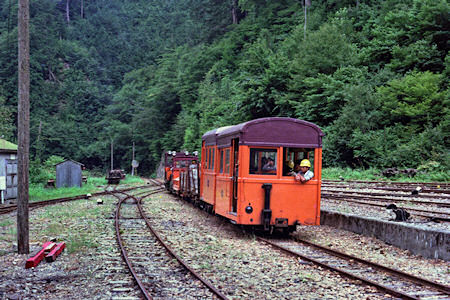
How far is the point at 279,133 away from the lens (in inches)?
A: 463

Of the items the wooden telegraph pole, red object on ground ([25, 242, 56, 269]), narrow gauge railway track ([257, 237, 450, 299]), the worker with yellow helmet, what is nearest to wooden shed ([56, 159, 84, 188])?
the wooden telegraph pole

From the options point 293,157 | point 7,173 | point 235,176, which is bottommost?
point 7,173

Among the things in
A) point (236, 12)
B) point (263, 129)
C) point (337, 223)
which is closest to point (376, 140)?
point (337, 223)

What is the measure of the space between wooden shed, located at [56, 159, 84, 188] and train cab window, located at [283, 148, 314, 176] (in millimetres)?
22283

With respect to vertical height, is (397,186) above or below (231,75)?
below

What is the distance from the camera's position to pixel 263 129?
11.7 m

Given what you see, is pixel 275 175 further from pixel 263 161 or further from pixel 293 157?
pixel 293 157

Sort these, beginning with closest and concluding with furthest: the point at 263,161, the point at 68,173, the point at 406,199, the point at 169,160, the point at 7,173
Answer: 1. the point at 263,161
2. the point at 406,199
3. the point at 7,173
4. the point at 169,160
5. the point at 68,173

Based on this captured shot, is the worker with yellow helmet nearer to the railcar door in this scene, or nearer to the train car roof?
the train car roof

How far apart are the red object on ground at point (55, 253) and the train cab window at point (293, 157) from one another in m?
5.40

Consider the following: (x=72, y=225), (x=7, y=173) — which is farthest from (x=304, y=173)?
(x=7, y=173)

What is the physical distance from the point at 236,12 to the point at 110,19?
54.8 metres

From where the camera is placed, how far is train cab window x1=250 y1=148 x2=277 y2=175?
38.4 feet

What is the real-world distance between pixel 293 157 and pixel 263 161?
801 mm
